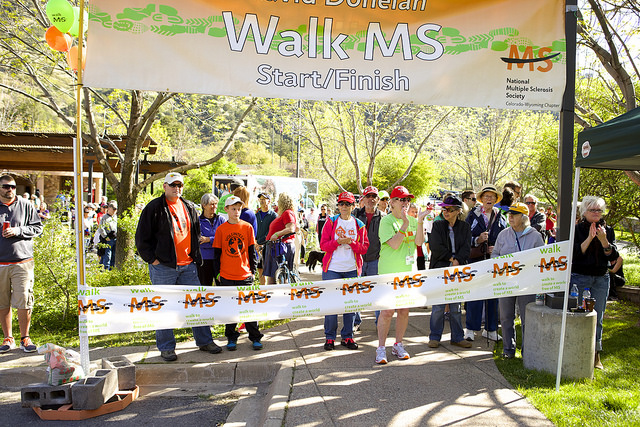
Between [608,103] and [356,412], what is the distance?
11404 millimetres

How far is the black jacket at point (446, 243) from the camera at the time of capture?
21.4 feet

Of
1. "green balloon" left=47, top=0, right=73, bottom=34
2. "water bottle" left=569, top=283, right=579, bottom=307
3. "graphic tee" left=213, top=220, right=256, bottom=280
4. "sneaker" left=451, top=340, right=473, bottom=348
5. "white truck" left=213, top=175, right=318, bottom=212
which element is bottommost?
"sneaker" left=451, top=340, right=473, bottom=348

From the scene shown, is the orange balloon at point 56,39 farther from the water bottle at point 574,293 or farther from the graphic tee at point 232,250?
the water bottle at point 574,293

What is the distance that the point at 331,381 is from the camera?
17.4ft

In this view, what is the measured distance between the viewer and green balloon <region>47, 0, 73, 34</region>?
5.69 meters

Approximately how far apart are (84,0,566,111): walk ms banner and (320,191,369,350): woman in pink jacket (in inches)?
59.0

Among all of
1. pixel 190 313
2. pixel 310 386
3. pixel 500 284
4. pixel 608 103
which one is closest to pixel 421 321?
pixel 500 284

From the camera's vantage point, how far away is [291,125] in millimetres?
19797

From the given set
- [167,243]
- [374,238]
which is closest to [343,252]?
[374,238]

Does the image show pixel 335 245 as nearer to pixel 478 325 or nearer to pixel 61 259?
A: pixel 478 325

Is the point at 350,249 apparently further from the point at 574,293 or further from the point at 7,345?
the point at 7,345

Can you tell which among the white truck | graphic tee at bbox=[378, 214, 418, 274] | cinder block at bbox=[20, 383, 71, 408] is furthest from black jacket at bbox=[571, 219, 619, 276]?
the white truck

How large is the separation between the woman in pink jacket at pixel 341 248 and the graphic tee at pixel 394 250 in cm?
45

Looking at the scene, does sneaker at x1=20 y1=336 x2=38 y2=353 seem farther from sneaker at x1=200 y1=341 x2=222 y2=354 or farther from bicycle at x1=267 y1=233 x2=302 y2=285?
bicycle at x1=267 y1=233 x2=302 y2=285
